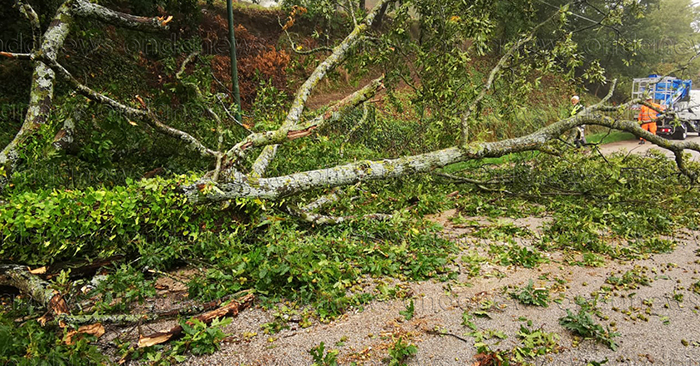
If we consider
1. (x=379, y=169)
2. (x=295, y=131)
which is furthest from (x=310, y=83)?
(x=379, y=169)

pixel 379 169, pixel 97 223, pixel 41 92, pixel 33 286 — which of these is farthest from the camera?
pixel 379 169

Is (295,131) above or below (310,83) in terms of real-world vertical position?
below

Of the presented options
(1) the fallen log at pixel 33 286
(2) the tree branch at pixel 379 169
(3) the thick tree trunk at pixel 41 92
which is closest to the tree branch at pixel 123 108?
(3) the thick tree trunk at pixel 41 92

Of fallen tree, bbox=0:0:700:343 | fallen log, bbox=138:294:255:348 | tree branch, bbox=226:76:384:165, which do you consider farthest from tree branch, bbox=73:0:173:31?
fallen log, bbox=138:294:255:348

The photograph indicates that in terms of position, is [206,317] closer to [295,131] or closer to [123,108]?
[295,131]

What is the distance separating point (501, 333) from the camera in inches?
112

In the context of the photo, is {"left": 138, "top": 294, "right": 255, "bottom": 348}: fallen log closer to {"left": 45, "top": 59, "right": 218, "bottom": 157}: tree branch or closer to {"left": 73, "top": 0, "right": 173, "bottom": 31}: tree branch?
{"left": 45, "top": 59, "right": 218, "bottom": 157}: tree branch

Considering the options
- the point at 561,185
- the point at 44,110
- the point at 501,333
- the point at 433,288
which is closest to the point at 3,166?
the point at 44,110

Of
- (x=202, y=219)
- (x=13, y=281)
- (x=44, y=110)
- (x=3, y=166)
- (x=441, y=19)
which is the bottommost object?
(x=13, y=281)

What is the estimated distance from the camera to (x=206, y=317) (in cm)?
299

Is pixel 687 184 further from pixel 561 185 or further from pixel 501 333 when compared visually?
pixel 501 333

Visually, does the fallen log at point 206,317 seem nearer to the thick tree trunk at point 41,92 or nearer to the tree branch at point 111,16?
the thick tree trunk at point 41,92

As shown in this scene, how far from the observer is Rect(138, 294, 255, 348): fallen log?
2.70m

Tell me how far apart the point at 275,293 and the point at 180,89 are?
5.29 metres
